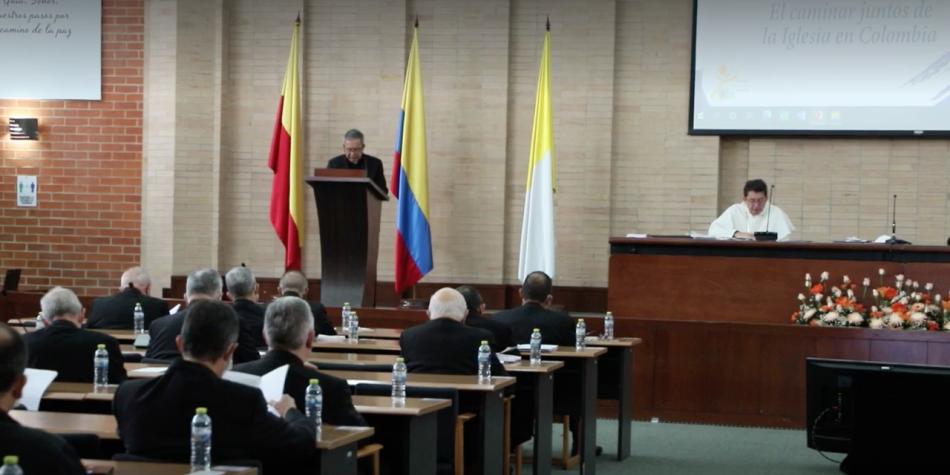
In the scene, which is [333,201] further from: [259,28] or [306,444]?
[306,444]

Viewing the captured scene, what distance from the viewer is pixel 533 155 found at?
13.5 metres

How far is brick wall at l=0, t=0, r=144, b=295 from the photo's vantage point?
1452 centimetres

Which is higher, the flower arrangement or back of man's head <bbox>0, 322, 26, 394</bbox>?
back of man's head <bbox>0, 322, 26, 394</bbox>

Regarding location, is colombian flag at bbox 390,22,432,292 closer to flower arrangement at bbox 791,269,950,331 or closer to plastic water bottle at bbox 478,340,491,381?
flower arrangement at bbox 791,269,950,331

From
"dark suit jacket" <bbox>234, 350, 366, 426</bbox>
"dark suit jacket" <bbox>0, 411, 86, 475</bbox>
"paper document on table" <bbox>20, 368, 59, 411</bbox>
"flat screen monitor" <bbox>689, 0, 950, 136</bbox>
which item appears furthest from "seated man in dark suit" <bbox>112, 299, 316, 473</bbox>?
"flat screen monitor" <bbox>689, 0, 950, 136</bbox>

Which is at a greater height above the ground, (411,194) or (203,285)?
(411,194)

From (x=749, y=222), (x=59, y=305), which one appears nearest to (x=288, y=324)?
(x=59, y=305)

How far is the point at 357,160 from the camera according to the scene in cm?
1270

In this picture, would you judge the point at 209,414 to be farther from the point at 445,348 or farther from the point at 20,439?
the point at 445,348

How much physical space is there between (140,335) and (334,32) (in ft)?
21.7

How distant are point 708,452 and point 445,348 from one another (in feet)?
10.8

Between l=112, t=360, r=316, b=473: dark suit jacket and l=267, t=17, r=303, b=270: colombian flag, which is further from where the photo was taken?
l=267, t=17, r=303, b=270: colombian flag

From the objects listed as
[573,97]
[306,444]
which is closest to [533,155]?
[573,97]

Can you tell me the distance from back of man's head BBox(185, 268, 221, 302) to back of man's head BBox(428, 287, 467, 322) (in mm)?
1292
